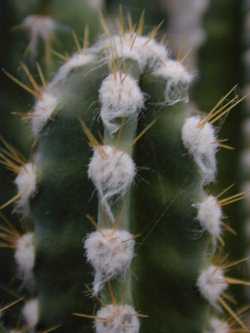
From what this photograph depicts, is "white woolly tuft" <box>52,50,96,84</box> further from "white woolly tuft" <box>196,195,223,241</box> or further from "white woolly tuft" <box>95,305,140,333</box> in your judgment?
"white woolly tuft" <box>95,305,140,333</box>

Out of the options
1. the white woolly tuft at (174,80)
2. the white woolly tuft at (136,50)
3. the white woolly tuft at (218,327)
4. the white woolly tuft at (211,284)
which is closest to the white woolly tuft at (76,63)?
the white woolly tuft at (136,50)

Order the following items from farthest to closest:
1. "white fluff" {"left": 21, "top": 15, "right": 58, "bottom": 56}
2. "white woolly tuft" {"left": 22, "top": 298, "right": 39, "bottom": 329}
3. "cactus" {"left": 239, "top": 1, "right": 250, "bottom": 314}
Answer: "cactus" {"left": 239, "top": 1, "right": 250, "bottom": 314} → "white fluff" {"left": 21, "top": 15, "right": 58, "bottom": 56} → "white woolly tuft" {"left": 22, "top": 298, "right": 39, "bottom": 329}

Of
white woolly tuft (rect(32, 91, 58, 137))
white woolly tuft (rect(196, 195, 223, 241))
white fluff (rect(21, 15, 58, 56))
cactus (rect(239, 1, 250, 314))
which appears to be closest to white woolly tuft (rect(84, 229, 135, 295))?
white woolly tuft (rect(196, 195, 223, 241))

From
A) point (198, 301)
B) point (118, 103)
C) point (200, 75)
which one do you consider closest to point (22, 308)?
point (198, 301)

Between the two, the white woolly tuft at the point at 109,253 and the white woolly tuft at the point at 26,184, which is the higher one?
the white woolly tuft at the point at 26,184

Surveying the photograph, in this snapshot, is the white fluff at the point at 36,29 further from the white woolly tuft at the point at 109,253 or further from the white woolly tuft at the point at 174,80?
the white woolly tuft at the point at 109,253

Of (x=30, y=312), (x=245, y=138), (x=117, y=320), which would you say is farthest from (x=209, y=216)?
(x=245, y=138)

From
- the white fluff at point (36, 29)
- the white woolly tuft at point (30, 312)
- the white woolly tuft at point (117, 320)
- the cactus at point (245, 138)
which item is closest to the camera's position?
the white woolly tuft at point (117, 320)
